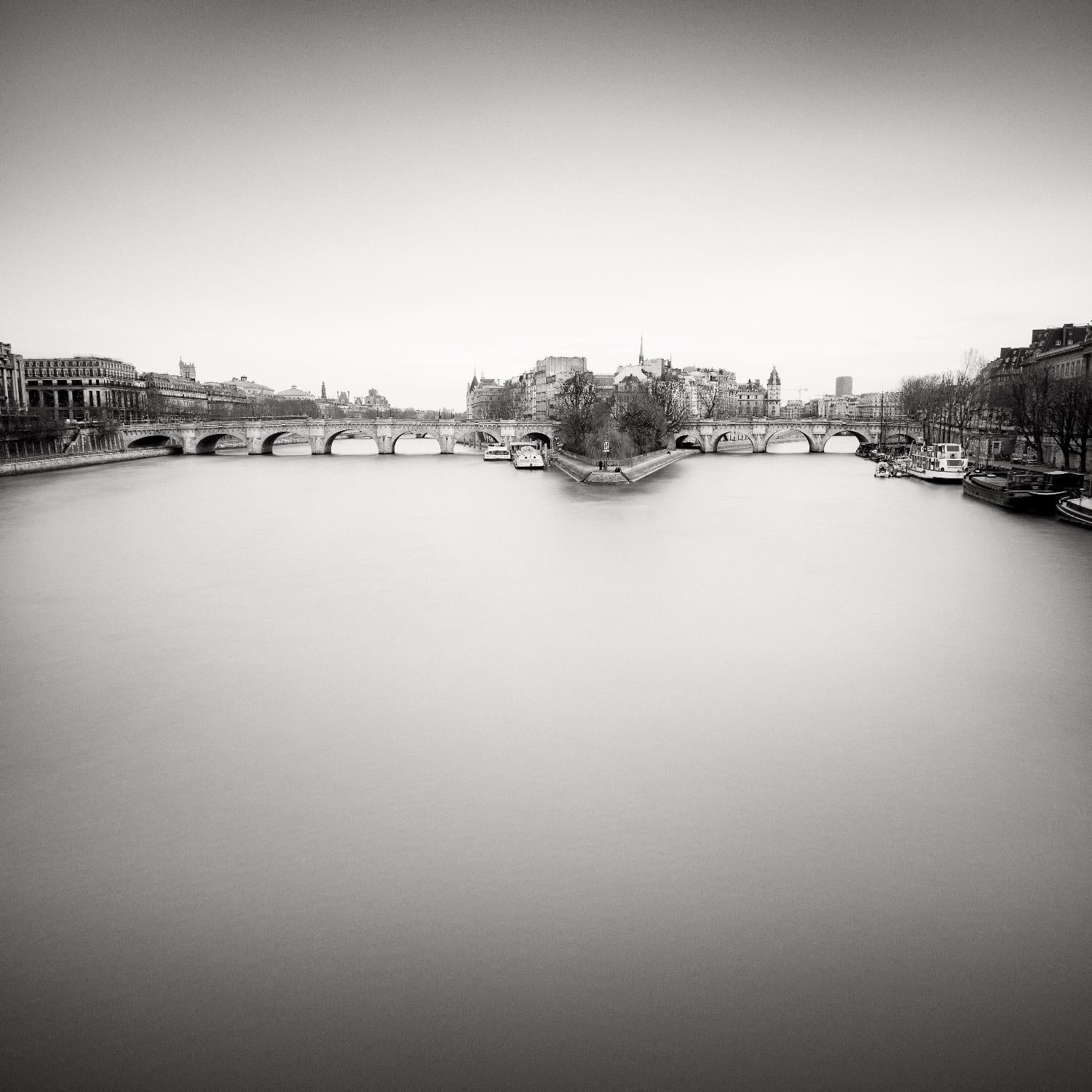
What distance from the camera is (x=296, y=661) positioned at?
1057 cm

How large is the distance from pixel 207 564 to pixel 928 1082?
16912mm

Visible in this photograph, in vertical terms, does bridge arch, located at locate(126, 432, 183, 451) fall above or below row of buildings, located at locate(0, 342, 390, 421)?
below

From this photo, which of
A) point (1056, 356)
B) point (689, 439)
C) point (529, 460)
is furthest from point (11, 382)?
point (1056, 356)

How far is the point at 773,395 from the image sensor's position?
14775cm

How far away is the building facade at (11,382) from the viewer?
7138 cm

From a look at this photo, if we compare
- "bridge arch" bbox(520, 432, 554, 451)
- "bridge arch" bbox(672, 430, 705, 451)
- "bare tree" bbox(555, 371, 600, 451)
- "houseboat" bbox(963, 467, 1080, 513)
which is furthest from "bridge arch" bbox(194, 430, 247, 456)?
"houseboat" bbox(963, 467, 1080, 513)

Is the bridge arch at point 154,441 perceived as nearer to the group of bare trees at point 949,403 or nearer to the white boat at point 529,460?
the white boat at point 529,460

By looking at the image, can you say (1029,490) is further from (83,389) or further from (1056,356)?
(83,389)

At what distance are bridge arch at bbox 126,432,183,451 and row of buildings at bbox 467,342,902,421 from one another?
102 feet

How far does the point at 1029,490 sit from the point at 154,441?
63185mm

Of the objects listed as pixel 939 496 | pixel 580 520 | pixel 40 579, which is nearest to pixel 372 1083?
pixel 40 579

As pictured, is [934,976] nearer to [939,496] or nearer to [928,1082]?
[928,1082]

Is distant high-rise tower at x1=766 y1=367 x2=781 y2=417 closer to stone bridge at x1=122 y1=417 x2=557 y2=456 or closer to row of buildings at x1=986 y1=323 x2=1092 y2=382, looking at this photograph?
row of buildings at x1=986 y1=323 x2=1092 y2=382

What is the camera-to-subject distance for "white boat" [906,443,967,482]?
35.6 metres
